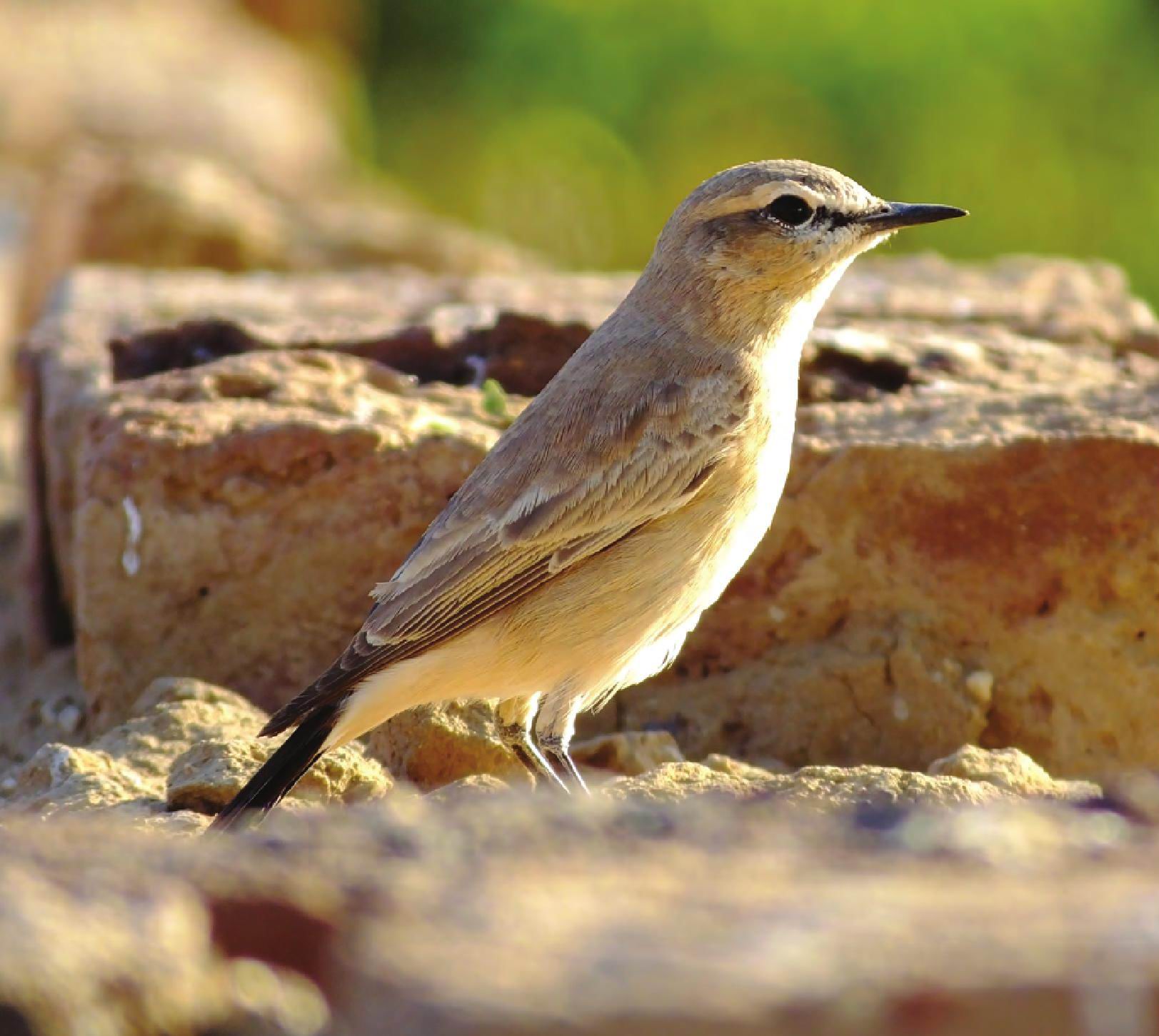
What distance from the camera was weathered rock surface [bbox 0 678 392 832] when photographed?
450cm

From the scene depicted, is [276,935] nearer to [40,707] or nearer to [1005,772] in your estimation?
[1005,772]

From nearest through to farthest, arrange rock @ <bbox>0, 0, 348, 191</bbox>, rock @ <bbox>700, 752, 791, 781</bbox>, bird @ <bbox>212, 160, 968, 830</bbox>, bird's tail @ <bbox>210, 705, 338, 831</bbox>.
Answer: bird's tail @ <bbox>210, 705, 338, 831</bbox>
rock @ <bbox>700, 752, 791, 781</bbox>
bird @ <bbox>212, 160, 968, 830</bbox>
rock @ <bbox>0, 0, 348, 191</bbox>

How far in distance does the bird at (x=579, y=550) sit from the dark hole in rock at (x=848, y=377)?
1102 mm

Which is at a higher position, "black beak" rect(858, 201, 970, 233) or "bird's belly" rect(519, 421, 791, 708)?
"black beak" rect(858, 201, 970, 233)

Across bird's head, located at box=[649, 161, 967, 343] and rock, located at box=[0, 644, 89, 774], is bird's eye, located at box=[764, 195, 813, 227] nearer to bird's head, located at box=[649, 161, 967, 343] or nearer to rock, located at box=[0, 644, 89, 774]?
bird's head, located at box=[649, 161, 967, 343]

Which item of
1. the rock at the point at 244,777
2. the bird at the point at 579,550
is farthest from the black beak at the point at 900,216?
the rock at the point at 244,777

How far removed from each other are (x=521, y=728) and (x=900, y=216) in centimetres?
181

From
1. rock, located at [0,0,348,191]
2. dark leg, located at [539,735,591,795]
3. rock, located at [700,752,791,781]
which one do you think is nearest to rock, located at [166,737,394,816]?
dark leg, located at [539,735,591,795]

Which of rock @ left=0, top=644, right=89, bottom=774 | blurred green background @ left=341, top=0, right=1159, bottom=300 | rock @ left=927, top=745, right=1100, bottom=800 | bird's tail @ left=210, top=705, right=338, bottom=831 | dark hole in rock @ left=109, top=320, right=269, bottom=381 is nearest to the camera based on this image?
bird's tail @ left=210, top=705, right=338, bottom=831

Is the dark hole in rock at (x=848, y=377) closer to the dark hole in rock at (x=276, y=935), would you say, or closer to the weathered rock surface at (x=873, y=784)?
the weathered rock surface at (x=873, y=784)

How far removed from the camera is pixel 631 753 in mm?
5105

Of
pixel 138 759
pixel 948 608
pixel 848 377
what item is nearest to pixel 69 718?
pixel 138 759

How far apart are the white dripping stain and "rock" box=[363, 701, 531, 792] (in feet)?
3.02

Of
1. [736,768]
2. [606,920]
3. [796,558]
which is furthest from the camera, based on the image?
[796,558]
